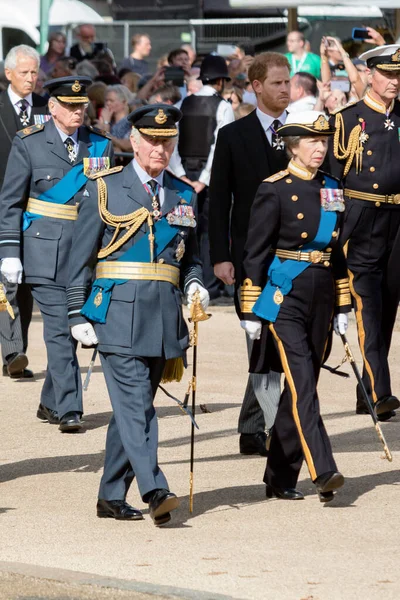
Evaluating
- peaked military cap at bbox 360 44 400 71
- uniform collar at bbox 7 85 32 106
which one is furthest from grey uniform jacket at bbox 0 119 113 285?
peaked military cap at bbox 360 44 400 71

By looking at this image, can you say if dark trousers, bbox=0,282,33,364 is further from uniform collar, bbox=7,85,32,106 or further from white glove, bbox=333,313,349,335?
white glove, bbox=333,313,349,335

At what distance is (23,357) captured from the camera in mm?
10750

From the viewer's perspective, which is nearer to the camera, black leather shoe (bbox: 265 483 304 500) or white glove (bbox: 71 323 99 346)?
white glove (bbox: 71 323 99 346)

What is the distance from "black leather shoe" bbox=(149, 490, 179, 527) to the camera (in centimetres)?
662

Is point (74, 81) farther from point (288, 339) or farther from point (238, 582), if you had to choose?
point (238, 582)

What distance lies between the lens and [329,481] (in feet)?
22.6

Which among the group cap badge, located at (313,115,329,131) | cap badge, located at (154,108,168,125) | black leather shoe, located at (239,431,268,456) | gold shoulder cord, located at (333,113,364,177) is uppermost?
cap badge, located at (154,108,168,125)

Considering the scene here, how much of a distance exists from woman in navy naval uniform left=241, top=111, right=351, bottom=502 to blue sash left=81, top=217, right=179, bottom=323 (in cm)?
45

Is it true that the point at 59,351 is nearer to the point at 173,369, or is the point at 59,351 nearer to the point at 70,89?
the point at 70,89

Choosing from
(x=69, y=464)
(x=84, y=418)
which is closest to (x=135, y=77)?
(x=84, y=418)

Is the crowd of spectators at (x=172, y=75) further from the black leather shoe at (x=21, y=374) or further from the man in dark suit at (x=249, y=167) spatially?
the man in dark suit at (x=249, y=167)

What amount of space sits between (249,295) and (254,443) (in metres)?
1.48

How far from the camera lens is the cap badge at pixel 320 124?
711cm

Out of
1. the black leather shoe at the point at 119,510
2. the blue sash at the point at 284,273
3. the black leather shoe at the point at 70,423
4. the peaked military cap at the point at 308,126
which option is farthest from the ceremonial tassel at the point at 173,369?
the black leather shoe at the point at 70,423
